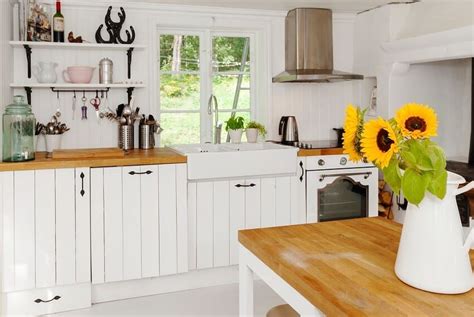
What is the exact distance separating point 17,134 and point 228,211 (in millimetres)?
1499

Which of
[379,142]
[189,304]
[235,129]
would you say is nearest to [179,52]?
[235,129]

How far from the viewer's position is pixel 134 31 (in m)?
3.78

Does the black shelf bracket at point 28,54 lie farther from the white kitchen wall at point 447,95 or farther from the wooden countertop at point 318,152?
the white kitchen wall at point 447,95

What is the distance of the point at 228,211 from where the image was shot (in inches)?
136

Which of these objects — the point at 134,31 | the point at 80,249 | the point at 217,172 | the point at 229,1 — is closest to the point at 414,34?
the point at 229,1

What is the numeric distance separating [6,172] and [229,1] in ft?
6.96

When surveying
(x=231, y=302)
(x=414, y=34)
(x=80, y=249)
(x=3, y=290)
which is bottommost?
(x=231, y=302)

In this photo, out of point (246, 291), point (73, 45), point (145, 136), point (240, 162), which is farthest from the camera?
point (145, 136)

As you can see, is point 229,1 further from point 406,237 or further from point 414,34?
point 406,237

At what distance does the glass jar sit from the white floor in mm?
1042

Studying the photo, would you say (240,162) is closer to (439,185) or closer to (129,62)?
(129,62)

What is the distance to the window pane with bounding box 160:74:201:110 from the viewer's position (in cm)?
402

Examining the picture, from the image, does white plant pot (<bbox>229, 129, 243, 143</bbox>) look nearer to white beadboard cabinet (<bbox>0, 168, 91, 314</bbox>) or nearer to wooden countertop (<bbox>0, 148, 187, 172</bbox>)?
wooden countertop (<bbox>0, 148, 187, 172</bbox>)

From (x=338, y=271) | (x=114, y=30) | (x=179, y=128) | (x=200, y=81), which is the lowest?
(x=338, y=271)
